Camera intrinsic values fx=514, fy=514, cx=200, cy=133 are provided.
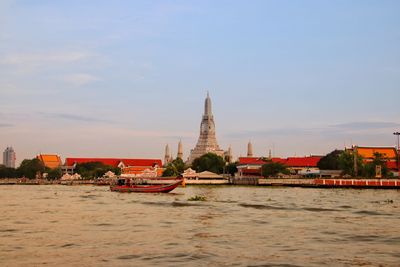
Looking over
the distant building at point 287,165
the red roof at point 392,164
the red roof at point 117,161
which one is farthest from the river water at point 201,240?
the red roof at point 117,161

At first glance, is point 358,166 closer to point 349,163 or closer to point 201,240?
point 349,163

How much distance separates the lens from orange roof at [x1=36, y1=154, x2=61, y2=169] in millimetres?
191212

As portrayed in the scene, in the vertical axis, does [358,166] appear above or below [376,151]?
below

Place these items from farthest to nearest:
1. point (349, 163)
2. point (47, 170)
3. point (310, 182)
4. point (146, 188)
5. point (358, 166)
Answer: point (47, 170) < point (349, 163) < point (358, 166) < point (310, 182) < point (146, 188)

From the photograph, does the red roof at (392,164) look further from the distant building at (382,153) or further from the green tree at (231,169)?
the green tree at (231,169)

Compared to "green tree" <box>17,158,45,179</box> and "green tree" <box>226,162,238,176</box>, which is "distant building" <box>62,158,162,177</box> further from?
"green tree" <box>226,162,238,176</box>

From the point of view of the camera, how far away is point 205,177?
4867 inches

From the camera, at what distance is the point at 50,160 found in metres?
194

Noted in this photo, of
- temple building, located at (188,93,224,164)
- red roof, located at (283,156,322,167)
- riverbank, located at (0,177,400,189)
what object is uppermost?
temple building, located at (188,93,224,164)

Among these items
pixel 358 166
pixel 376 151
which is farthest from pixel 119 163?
pixel 358 166

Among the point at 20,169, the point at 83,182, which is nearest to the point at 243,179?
the point at 83,182

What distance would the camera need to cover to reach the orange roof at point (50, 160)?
191212 mm

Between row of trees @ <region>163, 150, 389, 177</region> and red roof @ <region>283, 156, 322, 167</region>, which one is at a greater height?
red roof @ <region>283, 156, 322, 167</region>

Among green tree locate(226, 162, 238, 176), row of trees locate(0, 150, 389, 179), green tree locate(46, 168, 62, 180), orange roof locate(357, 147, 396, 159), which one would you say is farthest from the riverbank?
orange roof locate(357, 147, 396, 159)
